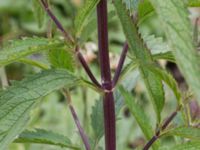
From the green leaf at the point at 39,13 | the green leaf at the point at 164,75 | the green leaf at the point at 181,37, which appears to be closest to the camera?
the green leaf at the point at 181,37

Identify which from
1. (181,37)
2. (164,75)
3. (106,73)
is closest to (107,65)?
(106,73)

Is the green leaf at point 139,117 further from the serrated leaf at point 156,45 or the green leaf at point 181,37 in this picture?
the green leaf at point 181,37

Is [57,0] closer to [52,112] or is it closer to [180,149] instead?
[52,112]

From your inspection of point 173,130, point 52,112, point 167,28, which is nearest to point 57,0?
point 52,112

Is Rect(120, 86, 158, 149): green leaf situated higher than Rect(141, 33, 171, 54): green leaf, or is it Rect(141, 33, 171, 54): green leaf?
Rect(141, 33, 171, 54): green leaf

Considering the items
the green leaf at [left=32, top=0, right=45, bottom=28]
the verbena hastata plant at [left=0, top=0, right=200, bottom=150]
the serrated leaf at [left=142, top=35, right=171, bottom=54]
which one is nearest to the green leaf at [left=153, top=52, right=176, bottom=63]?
the verbena hastata plant at [left=0, top=0, right=200, bottom=150]

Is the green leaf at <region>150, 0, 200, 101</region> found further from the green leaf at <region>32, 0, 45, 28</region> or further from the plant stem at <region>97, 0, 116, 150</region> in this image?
the green leaf at <region>32, 0, 45, 28</region>

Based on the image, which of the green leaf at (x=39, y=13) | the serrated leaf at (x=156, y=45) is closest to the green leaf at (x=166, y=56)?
the serrated leaf at (x=156, y=45)

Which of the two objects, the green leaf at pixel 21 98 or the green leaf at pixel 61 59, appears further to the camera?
the green leaf at pixel 61 59
